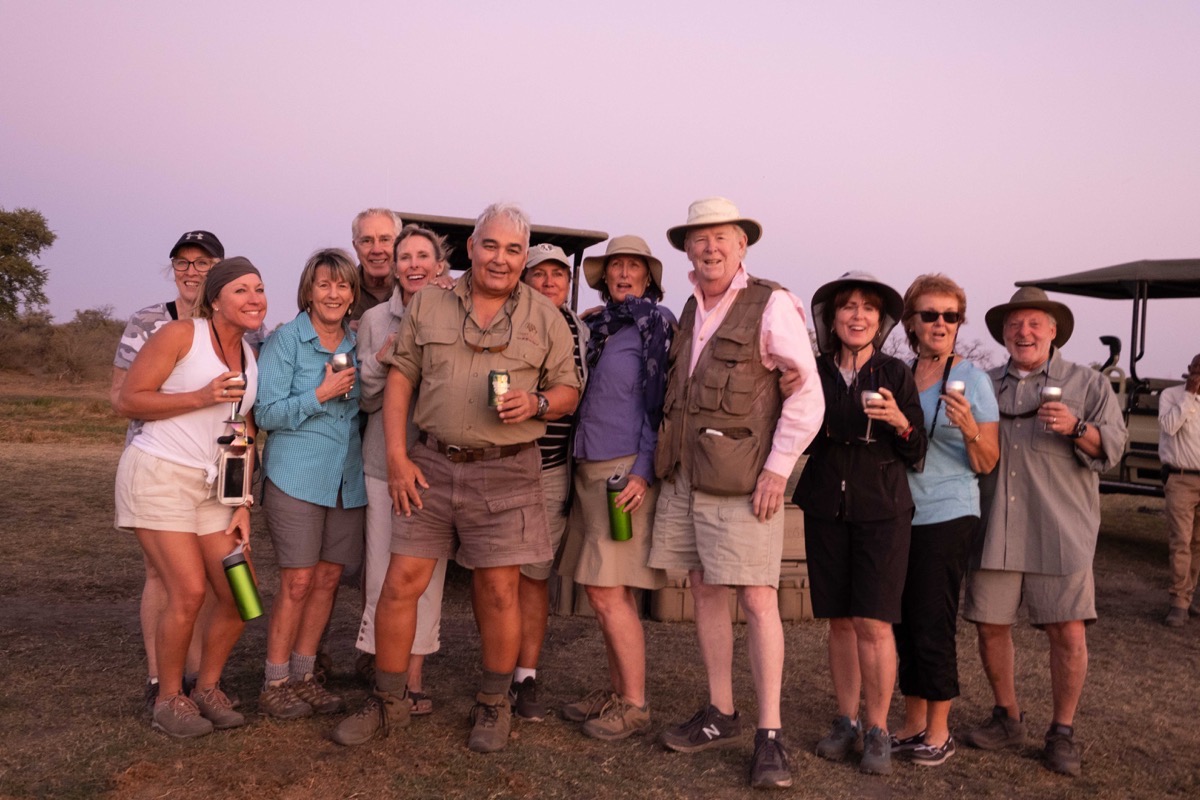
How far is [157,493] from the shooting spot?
403 centimetres

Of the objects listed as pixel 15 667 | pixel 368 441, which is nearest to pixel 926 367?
pixel 368 441

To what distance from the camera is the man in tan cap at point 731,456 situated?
393 cm

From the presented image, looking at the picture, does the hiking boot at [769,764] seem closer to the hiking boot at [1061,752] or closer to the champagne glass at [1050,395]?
the hiking boot at [1061,752]

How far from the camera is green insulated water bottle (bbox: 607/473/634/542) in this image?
4172mm

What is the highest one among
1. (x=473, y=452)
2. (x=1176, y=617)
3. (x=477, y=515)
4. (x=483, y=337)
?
(x=483, y=337)

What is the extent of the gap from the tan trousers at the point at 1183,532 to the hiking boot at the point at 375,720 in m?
5.97

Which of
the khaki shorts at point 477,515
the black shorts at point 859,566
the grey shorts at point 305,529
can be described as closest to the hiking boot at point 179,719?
the grey shorts at point 305,529

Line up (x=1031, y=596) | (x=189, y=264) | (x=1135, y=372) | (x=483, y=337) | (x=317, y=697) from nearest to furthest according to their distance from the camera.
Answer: (x=483, y=337)
(x=1031, y=596)
(x=317, y=697)
(x=189, y=264)
(x=1135, y=372)

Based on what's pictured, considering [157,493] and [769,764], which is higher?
[157,493]

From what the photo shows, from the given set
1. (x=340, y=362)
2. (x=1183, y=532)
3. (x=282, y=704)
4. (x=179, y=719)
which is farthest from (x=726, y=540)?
(x=1183, y=532)

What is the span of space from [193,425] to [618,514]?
1752mm

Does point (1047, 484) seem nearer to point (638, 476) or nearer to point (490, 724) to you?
point (638, 476)

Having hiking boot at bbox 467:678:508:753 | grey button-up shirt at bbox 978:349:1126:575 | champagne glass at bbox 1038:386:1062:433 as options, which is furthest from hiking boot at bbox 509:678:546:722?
champagne glass at bbox 1038:386:1062:433

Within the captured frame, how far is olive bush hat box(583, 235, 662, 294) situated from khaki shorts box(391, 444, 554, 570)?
1048 mm
